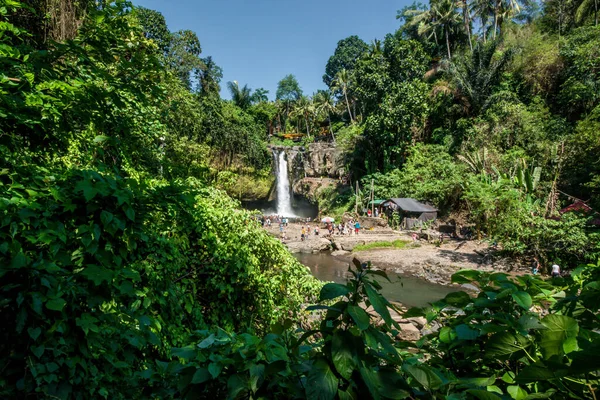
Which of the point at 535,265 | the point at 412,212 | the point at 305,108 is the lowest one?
the point at 535,265

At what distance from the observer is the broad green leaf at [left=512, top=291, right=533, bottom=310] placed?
4.12 feet

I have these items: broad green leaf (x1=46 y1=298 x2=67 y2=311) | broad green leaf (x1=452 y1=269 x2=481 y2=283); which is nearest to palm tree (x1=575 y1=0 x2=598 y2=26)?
broad green leaf (x1=452 y1=269 x2=481 y2=283)

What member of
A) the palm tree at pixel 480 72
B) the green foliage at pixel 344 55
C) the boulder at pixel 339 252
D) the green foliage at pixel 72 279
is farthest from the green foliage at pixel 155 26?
the green foliage at pixel 344 55

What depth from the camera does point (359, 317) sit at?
1.05m

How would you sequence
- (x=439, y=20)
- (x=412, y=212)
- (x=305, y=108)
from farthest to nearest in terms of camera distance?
(x=305, y=108)
(x=439, y=20)
(x=412, y=212)

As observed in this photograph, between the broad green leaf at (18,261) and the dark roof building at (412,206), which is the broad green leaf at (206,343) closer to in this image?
the broad green leaf at (18,261)

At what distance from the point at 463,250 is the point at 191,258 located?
20102 millimetres

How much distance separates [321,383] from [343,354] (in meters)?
0.11

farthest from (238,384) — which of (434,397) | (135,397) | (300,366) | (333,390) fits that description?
(135,397)

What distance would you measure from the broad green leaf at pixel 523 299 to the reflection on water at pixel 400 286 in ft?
32.8

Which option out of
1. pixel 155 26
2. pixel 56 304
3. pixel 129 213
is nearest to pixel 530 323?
pixel 129 213

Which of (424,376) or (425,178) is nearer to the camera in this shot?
(424,376)

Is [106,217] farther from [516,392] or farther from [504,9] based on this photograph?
[504,9]

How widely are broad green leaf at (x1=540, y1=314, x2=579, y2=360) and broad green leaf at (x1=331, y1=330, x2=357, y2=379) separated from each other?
71 centimetres
